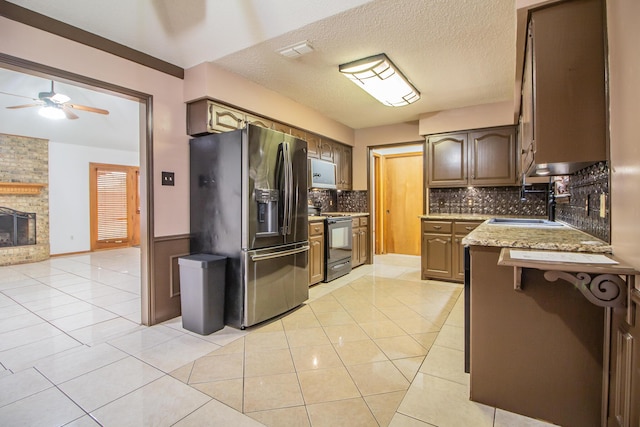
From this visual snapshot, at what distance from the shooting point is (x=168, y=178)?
2.90 meters

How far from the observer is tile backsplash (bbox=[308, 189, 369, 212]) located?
5414 mm

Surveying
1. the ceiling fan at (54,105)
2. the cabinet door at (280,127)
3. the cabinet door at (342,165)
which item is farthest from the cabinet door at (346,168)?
the ceiling fan at (54,105)

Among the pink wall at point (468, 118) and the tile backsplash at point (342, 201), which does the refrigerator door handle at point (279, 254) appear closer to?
the tile backsplash at point (342, 201)

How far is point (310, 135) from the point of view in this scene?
4492mm

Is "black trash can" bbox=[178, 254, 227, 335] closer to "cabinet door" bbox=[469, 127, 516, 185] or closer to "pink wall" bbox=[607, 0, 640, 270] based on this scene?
"pink wall" bbox=[607, 0, 640, 270]

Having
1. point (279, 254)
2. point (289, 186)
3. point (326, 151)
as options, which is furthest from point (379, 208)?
point (279, 254)

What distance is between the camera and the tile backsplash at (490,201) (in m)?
4.14

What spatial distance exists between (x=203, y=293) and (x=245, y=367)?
78cm

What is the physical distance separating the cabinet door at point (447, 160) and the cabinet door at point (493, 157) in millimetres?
105

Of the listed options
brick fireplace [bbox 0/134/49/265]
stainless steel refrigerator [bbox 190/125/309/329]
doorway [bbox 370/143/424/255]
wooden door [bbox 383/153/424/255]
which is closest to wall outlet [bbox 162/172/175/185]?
stainless steel refrigerator [bbox 190/125/309/329]

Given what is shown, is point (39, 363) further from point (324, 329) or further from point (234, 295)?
point (324, 329)

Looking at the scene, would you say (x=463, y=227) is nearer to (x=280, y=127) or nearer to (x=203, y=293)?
(x=280, y=127)

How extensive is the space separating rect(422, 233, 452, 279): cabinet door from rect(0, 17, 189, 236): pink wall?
126 inches

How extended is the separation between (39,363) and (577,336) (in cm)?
334
